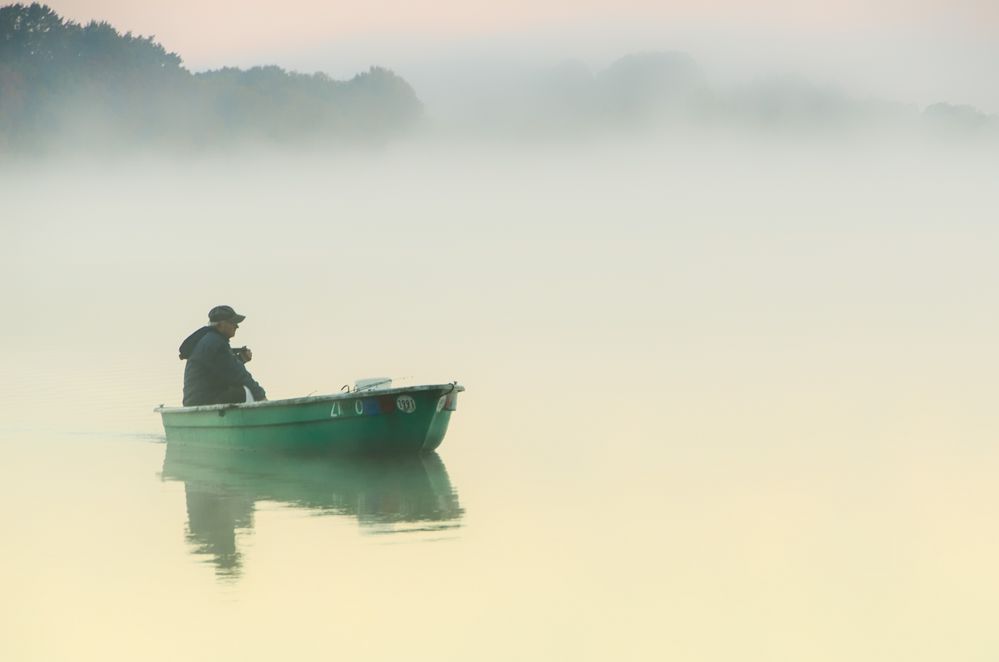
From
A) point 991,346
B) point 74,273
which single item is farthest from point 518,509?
point 74,273

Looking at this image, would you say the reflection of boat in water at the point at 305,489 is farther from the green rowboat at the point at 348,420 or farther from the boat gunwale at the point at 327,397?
the boat gunwale at the point at 327,397

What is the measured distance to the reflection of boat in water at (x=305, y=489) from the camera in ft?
63.0

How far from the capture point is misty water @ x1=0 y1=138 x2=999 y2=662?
14.5 meters

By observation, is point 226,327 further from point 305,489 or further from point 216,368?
point 305,489

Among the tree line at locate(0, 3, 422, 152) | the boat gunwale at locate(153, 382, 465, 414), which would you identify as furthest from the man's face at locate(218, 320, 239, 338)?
the tree line at locate(0, 3, 422, 152)

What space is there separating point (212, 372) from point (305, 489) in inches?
125

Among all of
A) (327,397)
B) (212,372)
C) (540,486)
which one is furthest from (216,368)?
(540,486)

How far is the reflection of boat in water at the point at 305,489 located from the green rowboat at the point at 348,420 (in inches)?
6.7

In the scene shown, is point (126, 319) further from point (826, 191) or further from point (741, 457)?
point (826, 191)

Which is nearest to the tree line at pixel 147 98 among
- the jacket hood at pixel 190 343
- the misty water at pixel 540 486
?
the misty water at pixel 540 486

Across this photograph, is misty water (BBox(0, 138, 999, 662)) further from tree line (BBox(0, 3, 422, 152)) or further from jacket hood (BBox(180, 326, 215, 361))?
tree line (BBox(0, 3, 422, 152))

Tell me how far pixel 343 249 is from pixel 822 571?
3640 inches

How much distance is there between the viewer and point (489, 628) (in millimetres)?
14445

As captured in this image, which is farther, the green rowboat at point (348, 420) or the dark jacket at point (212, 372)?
the dark jacket at point (212, 372)
